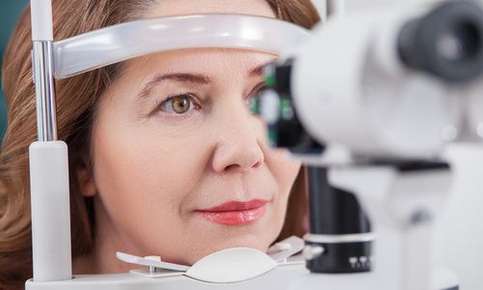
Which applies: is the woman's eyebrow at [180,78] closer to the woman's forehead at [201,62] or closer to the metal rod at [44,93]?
the woman's forehead at [201,62]

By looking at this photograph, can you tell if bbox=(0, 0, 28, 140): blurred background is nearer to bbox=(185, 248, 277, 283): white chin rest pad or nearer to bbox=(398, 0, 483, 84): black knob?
bbox=(185, 248, 277, 283): white chin rest pad

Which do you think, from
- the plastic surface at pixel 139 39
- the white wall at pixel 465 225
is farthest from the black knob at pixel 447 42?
the white wall at pixel 465 225

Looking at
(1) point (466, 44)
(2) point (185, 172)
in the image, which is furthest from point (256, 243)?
(1) point (466, 44)

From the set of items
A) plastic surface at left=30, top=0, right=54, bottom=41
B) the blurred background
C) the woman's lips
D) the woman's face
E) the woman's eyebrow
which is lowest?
the woman's lips

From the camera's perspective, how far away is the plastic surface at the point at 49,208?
81cm

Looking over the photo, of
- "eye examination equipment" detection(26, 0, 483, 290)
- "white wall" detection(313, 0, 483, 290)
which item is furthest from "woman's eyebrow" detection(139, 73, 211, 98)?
"white wall" detection(313, 0, 483, 290)

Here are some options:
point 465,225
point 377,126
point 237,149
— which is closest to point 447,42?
point 377,126

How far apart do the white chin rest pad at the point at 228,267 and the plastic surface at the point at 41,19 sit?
292 millimetres

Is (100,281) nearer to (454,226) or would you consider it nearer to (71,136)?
(71,136)

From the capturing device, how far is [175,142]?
898 mm

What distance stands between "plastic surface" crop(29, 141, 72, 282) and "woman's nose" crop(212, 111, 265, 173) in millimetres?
170

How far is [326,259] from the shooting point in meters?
0.56

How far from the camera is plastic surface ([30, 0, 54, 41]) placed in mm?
818

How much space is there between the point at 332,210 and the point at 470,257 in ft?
3.06
